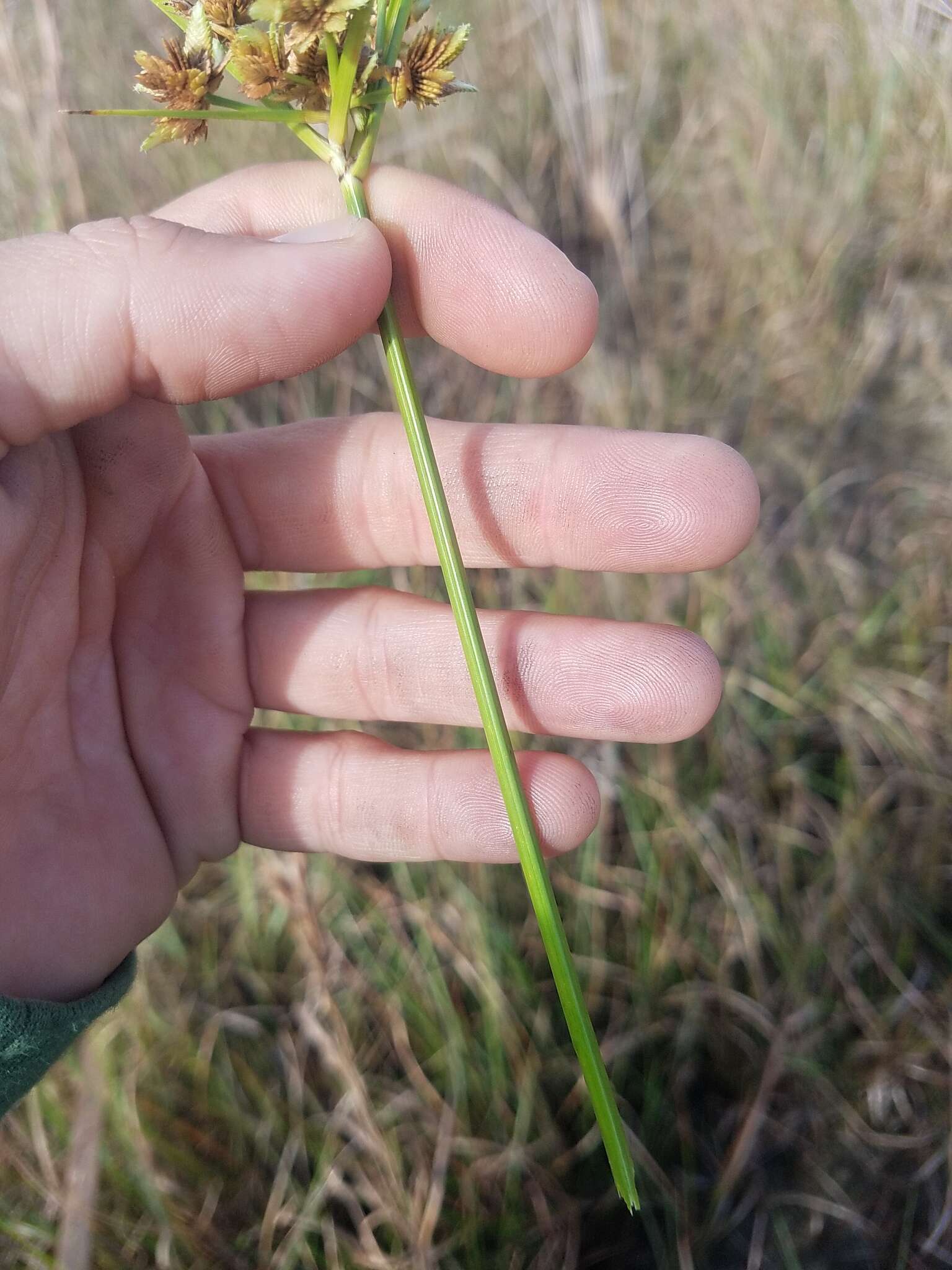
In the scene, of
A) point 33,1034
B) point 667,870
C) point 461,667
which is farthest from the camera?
point 667,870

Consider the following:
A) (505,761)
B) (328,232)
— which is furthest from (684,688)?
(328,232)

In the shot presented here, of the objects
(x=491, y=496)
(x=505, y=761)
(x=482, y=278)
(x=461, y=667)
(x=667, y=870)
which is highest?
(x=482, y=278)

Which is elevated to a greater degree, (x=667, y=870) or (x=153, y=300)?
(x=153, y=300)

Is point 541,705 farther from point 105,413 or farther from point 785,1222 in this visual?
point 785,1222

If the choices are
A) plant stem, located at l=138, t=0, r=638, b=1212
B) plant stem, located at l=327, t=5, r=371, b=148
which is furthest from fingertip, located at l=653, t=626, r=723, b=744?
plant stem, located at l=327, t=5, r=371, b=148

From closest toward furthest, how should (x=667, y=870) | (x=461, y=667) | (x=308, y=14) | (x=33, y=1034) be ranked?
(x=308, y=14), (x=33, y=1034), (x=461, y=667), (x=667, y=870)

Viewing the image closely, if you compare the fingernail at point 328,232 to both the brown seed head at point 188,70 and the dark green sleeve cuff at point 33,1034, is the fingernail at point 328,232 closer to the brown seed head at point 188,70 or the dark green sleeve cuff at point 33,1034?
the brown seed head at point 188,70

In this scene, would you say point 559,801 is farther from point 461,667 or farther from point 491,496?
point 491,496
